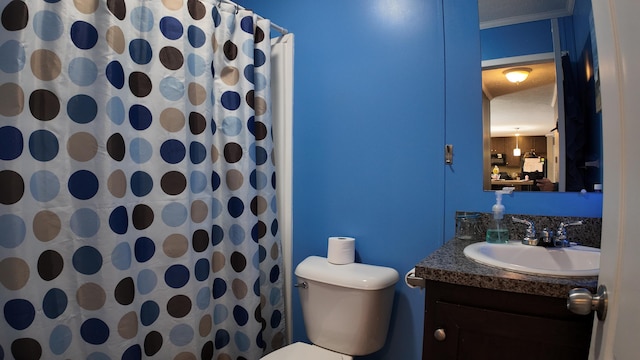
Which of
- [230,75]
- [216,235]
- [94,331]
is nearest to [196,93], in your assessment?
[230,75]

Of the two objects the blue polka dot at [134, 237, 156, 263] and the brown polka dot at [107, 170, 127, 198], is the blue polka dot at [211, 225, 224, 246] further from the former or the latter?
the brown polka dot at [107, 170, 127, 198]

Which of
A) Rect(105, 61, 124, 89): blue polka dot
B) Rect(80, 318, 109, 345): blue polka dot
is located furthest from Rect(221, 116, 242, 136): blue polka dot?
Rect(80, 318, 109, 345): blue polka dot

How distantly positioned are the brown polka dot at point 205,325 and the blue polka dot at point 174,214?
0.43m

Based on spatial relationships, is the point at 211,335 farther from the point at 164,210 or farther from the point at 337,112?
the point at 337,112

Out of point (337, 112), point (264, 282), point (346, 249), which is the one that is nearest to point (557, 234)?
point (346, 249)

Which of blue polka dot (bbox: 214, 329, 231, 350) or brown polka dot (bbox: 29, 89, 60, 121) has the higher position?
brown polka dot (bbox: 29, 89, 60, 121)

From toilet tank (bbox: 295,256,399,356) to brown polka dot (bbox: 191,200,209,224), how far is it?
50 centimetres

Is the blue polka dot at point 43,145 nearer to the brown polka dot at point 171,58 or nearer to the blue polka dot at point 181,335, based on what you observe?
the brown polka dot at point 171,58

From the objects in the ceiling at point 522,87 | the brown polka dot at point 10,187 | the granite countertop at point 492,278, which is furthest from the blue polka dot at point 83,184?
the ceiling at point 522,87

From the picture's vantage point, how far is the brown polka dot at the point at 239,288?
5.21 feet

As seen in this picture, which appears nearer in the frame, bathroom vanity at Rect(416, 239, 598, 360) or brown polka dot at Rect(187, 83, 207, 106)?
bathroom vanity at Rect(416, 239, 598, 360)

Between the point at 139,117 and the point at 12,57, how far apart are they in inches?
14.8

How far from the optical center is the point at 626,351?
19.5 inches

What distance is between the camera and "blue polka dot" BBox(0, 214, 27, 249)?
987 mm
